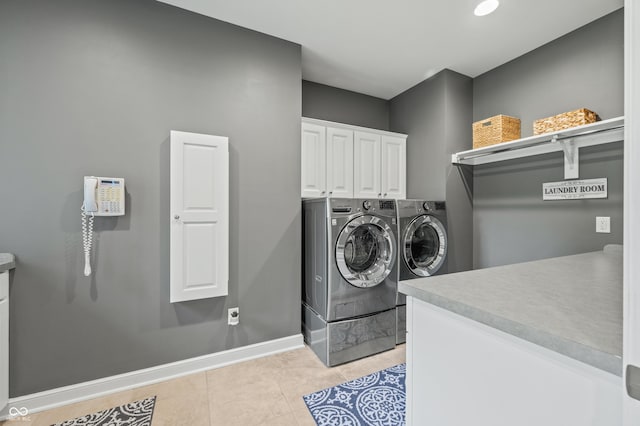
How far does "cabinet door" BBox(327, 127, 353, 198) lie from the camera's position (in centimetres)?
278

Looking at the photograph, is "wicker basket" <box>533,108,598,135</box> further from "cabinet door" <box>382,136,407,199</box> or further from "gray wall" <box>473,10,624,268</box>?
"cabinet door" <box>382,136,407,199</box>

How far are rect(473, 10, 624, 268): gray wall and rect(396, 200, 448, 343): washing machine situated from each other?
548mm

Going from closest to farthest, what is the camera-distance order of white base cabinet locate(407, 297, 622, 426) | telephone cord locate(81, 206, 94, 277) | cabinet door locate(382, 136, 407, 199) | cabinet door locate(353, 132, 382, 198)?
white base cabinet locate(407, 297, 622, 426) < telephone cord locate(81, 206, 94, 277) < cabinet door locate(353, 132, 382, 198) < cabinet door locate(382, 136, 407, 199)

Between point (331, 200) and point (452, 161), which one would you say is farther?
point (452, 161)

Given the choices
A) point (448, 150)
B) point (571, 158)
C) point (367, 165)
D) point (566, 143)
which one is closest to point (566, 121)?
point (566, 143)

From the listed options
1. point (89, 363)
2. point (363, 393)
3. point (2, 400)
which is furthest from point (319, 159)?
point (2, 400)

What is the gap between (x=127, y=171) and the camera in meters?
1.88

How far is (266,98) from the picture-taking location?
7.65 ft

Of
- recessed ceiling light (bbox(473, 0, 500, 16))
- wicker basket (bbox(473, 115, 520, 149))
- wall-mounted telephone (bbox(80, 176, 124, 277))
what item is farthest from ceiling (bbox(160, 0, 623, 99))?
wall-mounted telephone (bbox(80, 176, 124, 277))

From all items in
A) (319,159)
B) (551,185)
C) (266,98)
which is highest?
(266,98)

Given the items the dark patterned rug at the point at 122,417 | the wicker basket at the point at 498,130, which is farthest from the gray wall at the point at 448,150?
the dark patterned rug at the point at 122,417

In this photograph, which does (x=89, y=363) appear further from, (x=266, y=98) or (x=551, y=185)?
(x=551, y=185)

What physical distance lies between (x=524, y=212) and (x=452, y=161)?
32.2 inches

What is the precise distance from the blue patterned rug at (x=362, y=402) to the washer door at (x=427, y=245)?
1.03 m
